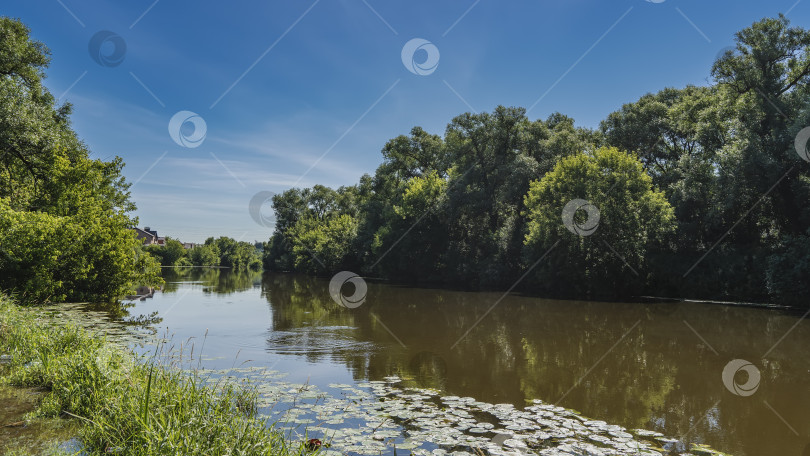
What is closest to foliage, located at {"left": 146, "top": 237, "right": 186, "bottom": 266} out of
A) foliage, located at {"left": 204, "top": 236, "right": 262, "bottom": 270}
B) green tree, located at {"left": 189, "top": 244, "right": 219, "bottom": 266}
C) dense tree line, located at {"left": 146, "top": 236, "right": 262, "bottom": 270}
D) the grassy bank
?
dense tree line, located at {"left": 146, "top": 236, "right": 262, "bottom": 270}

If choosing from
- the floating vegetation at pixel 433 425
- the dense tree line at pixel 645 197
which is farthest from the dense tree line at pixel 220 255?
the floating vegetation at pixel 433 425

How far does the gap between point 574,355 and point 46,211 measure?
23.6 m

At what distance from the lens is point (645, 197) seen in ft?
106

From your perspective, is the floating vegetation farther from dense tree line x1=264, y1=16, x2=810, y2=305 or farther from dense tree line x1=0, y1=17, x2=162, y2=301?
dense tree line x1=264, y1=16, x2=810, y2=305

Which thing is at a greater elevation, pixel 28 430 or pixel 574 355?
pixel 28 430

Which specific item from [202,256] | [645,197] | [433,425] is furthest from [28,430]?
[202,256]

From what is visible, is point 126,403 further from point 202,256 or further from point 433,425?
point 202,256

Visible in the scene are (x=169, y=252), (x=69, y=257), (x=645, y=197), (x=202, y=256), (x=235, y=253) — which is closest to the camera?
(x=69, y=257)

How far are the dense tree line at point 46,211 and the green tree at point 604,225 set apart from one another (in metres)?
27.3

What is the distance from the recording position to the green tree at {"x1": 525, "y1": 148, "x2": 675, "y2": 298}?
32.4 metres

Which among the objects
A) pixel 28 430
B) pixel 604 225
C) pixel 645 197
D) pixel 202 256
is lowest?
pixel 28 430

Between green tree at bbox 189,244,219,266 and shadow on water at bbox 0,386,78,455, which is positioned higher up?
green tree at bbox 189,244,219,266

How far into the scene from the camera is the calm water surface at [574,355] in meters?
8.78

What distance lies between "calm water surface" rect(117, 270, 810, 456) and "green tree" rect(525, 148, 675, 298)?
717cm
